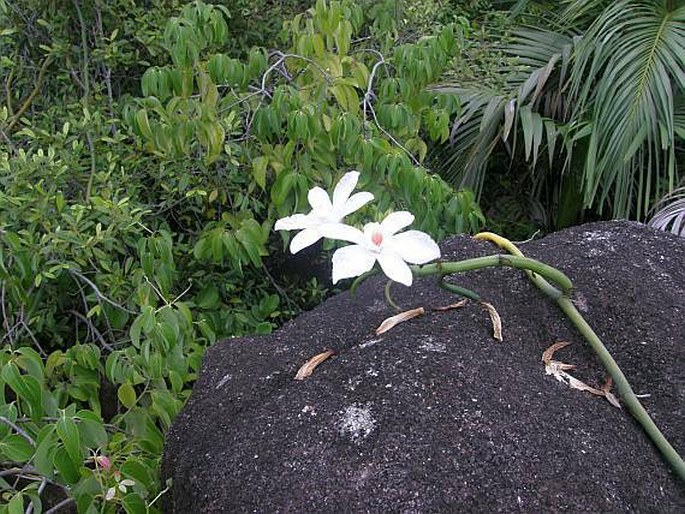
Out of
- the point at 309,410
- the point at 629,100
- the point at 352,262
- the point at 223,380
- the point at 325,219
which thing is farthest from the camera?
the point at 629,100

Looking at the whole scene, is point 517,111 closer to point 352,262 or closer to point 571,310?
point 571,310

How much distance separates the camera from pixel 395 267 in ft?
3.27

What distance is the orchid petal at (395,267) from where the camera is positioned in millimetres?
984

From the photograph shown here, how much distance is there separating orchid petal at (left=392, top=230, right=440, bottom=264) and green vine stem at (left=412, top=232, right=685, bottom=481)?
0.15 meters

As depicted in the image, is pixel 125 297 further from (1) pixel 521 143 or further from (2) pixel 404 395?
(1) pixel 521 143

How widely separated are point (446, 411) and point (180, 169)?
55.4 inches

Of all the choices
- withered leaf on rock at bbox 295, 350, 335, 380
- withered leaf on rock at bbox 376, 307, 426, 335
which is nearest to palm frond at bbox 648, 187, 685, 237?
withered leaf on rock at bbox 376, 307, 426, 335

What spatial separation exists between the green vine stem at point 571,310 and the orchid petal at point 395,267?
18cm

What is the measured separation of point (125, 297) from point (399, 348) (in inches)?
37.7

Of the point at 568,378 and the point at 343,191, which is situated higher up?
the point at 343,191

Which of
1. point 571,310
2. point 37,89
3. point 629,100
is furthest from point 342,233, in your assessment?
point 629,100

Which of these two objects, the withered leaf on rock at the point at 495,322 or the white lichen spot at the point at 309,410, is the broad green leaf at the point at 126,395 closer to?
the white lichen spot at the point at 309,410

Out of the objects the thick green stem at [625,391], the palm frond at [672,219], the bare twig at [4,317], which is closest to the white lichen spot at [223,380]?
the thick green stem at [625,391]

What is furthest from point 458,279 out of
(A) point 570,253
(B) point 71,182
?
(B) point 71,182
